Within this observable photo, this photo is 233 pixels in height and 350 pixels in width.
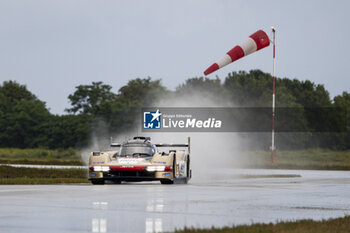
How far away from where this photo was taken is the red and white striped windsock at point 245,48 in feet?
150

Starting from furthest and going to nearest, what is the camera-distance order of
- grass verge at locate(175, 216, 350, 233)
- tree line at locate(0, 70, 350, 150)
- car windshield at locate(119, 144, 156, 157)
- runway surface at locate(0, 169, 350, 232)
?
1. tree line at locate(0, 70, 350, 150)
2. car windshield at locate(119, 144, 156, 157)
3. runway surface at locate(0, 169, 350, 232)
4. grass verge at locate(175, 216, 350, 233)

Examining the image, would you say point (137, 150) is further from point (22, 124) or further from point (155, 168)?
point (22, 124)

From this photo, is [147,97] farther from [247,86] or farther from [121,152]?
[121,152]

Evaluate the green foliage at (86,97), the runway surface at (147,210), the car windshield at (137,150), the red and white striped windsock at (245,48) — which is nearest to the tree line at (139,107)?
the green foliage at (86,97)

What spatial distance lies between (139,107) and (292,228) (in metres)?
91.5

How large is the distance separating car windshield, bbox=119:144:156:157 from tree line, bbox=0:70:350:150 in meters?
66.8

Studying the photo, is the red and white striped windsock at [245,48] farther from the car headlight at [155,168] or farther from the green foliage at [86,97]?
the green foliage at [86,97]

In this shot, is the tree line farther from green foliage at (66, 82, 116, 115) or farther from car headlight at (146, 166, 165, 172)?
car headlight at (146, 166, 165, 172)

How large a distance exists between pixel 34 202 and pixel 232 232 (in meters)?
6.25

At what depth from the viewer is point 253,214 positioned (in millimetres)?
13266

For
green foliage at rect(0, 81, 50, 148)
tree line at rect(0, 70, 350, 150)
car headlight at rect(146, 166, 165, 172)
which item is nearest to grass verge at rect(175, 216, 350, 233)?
car headlight at rect(146, 166, 165, 172)

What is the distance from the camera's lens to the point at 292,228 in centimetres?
1101

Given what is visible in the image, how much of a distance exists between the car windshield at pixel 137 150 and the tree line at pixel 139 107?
2632 inches

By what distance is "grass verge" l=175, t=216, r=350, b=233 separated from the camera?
34.3ft
